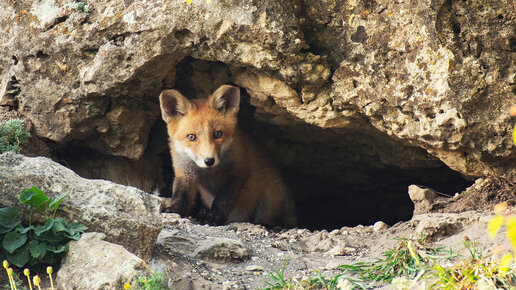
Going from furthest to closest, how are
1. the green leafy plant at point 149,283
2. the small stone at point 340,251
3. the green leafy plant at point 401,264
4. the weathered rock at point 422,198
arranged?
the weathered rock at point 422,198 < the small stone at point 340,251 < the green leafy plant at point 401,264 < the green leafy plant at point 149,283

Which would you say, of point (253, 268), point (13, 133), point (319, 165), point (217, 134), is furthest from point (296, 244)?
point (13, 133)

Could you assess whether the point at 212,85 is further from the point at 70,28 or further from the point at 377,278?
the point at 377,278

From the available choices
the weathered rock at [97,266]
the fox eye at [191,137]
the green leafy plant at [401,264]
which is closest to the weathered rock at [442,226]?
the green leafy plant at [401,264]

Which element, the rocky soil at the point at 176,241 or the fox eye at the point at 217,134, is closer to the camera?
the rocky soil at the point at 176,241

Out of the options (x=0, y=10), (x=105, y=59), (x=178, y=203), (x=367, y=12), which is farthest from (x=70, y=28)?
(x=367, y=12)

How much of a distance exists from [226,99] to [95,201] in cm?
226

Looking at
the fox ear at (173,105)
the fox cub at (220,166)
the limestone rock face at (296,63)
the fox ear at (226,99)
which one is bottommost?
the fox cub at (220,166)

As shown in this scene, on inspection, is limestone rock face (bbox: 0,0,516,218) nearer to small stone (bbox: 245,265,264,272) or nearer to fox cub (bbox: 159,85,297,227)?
fox cub (bbox: 159,85,297,227)

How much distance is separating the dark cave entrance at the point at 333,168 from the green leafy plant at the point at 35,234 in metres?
2.39

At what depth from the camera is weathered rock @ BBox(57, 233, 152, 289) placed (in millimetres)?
2588

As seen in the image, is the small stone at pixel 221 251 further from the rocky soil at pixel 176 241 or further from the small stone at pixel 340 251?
the small stone at pixel 340 251

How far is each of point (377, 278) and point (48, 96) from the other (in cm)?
320

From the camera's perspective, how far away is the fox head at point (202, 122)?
4.85 meters

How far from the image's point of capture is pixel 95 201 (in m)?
3.09
